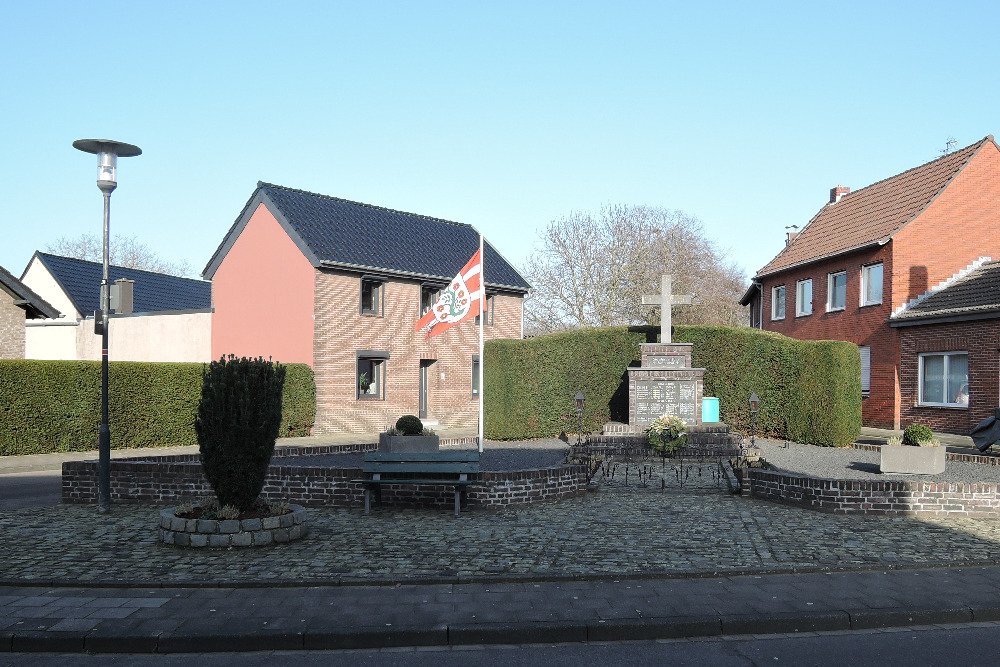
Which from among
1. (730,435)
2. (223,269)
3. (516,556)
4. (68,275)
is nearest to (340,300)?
(223,269)

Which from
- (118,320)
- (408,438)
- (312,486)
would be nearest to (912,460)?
(408,438)

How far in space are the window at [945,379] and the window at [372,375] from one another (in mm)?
18277

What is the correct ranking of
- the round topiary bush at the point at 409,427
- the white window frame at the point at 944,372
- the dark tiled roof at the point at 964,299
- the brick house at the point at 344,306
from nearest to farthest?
the round topiary bush at the point at 409,427 < the dark tiled roof at the point at 964,299 < the white window frame at the point at 944,372 < the brick house at the point at 344,306

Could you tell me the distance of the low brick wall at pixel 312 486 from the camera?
11.0 m

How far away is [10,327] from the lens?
24.1m

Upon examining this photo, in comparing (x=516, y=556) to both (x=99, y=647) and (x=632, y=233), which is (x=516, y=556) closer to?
(x=99, y=647)

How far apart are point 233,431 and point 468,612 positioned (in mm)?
3929

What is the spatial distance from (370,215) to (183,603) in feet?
91.0

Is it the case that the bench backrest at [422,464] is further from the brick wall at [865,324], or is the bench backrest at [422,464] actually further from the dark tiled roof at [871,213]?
the dark tiled roof at [871,213]

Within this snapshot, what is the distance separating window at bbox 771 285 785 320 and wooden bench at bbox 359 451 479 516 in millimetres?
26286

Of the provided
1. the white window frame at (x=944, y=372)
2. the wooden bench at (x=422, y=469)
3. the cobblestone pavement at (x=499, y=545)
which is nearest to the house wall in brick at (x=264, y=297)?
the cobblestone pavement at (x=499, y=545)

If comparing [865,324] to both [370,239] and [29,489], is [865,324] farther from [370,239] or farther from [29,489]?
[29,489]

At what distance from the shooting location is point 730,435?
1975 centimetres

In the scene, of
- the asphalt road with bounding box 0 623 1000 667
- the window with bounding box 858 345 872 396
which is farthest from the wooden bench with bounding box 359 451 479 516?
the window with bounding box 858 345 872 396
